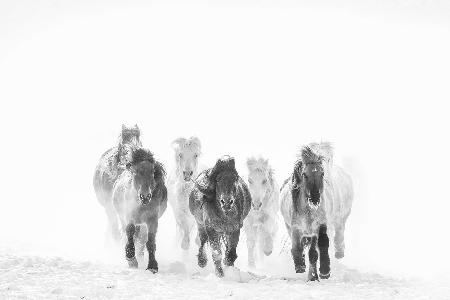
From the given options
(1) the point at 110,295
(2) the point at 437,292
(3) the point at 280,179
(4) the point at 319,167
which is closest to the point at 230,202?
(4) the point at 319,167

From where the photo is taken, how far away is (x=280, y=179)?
31.1 metres

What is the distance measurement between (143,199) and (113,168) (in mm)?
3030

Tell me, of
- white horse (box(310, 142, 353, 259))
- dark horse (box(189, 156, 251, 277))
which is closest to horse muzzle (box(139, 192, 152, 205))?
dark horse (box(189, 156, 251, 277))

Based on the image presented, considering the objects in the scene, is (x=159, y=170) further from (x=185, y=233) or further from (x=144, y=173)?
(x=185, y=233)

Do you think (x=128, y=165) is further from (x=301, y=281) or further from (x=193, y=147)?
(x=301, y=281)

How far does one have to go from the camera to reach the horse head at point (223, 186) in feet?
30.9

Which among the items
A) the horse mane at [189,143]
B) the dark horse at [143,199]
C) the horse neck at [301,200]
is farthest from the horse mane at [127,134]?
the horse neck at [301,200]

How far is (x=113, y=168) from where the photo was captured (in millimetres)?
12516

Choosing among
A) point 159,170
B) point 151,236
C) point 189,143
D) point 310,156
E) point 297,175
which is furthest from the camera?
point 189,143

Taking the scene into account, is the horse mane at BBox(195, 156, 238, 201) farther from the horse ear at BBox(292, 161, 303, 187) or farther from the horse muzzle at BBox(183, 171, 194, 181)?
the horse muzzle at BBox(183, 171, 194, 181)

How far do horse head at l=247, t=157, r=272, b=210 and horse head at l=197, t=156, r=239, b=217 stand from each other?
1737mm

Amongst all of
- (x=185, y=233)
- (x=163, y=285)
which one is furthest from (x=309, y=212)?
(x=185, y=233)

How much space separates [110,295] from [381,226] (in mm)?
14797

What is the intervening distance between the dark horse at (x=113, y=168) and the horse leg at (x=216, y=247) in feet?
9.45
